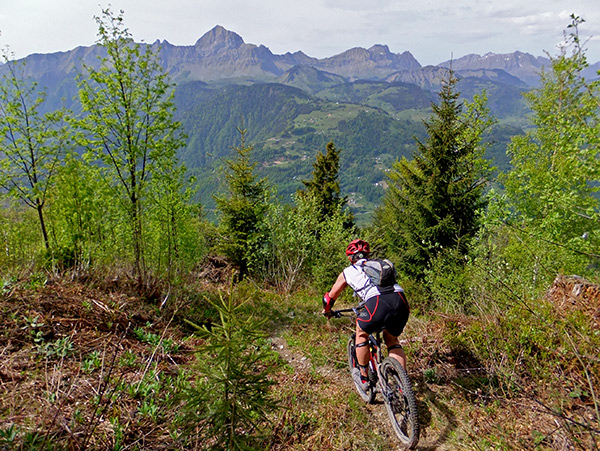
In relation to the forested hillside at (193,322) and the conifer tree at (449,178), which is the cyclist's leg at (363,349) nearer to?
the forested hillside at (193,322)

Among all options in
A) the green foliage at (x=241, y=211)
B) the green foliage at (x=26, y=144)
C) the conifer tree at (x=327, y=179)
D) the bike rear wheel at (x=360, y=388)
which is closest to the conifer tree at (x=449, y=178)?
the green foliage at (x=241, y=211)

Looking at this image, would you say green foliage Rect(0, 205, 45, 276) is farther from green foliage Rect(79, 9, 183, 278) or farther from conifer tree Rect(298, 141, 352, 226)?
conifer tree Rect(298, 141, 352, 226)

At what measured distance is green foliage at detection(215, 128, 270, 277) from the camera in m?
17.6

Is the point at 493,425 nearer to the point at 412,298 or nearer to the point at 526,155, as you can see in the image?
the point at 412,298

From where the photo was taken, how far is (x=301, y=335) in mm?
7191

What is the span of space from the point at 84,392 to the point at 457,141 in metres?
17.4

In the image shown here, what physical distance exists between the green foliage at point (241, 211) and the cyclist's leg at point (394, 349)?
42.2 feet

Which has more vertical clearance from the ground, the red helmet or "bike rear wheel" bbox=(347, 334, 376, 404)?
the red helmet

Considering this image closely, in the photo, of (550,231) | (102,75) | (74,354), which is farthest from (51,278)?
(550,231)

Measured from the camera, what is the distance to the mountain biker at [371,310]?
13.6ft

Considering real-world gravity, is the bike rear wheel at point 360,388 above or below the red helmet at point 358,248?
below

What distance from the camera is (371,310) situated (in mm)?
4223

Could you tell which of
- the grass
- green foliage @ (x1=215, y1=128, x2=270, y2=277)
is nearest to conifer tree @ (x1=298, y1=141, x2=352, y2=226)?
green foliage @ (x1=215, y1=128, x2=270, y2=277)

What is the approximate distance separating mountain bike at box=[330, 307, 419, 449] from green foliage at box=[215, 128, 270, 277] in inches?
494
